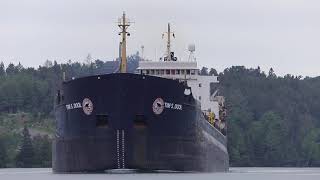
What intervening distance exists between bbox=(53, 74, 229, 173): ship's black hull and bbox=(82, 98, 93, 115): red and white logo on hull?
15 cm

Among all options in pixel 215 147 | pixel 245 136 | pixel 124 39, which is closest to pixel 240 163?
pixel 245 136

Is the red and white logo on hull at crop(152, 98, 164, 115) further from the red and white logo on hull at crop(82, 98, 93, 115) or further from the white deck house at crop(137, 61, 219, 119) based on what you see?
the white deck house at crop(137, 61, 219, 119)

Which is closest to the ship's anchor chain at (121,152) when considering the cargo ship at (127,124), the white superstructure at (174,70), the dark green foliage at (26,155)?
the cargo ship at (127,124)

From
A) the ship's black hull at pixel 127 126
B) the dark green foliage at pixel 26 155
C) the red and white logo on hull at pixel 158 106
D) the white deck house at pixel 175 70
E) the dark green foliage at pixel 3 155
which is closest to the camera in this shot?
the ship's black hull at pixel 127 126

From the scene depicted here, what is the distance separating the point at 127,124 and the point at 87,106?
2788 mm

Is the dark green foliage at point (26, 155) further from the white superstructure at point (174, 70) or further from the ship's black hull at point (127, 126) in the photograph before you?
the ship's black hull at point (127, 126)

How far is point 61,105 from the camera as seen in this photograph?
7500 cm

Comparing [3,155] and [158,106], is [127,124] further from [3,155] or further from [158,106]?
[3,155]

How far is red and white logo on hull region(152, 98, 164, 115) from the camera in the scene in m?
70.3

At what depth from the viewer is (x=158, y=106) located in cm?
7050

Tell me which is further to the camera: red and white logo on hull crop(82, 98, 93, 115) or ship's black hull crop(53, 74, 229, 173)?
red and white logo on hull crop(82, 98, 93, 115)

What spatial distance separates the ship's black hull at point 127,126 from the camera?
69.4 m

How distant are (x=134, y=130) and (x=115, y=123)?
1.20m

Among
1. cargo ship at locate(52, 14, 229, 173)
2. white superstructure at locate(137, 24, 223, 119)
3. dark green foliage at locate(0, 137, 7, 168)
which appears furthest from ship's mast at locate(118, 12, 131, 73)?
dark green foliage at locate(0, 137, 7, 168)
